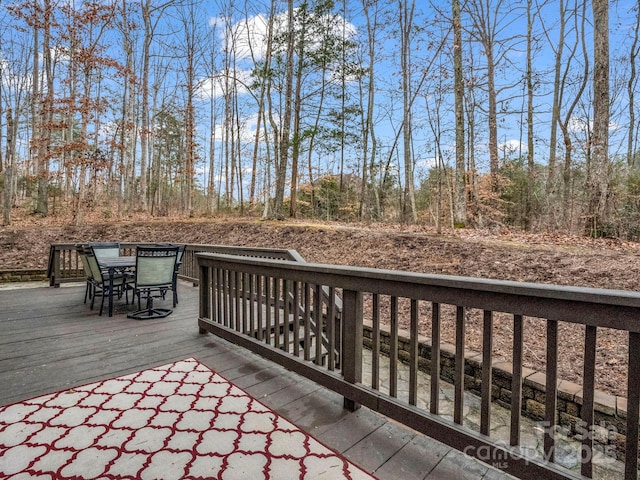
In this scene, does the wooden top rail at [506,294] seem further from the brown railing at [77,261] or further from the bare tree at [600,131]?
the bare tree at [600,131]

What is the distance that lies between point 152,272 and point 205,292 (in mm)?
1137

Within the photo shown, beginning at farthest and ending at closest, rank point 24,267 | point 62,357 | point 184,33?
point 184,33 < point 24,267 < point 62,357

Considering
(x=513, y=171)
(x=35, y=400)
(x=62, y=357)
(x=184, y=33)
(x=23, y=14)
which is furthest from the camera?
(x=184, y=33)

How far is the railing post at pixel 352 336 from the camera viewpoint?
201cm

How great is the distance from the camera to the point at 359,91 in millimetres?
13594

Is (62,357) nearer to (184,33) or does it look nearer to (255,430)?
(255,430)

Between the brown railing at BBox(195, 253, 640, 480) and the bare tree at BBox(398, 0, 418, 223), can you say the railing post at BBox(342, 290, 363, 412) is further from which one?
the bare tree at BBox(398, 0, 418, 223)

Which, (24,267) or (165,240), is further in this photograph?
(165,240)

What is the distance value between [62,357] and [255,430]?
2.15 metres

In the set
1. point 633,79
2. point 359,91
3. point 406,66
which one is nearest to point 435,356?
point 406,66

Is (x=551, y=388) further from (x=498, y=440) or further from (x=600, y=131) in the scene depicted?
(x=600, y=131)

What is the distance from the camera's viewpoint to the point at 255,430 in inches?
73.9

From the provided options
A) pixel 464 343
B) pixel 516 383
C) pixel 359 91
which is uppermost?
pixel 359 91

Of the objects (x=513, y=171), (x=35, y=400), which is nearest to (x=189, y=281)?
(x=35, y=400)
